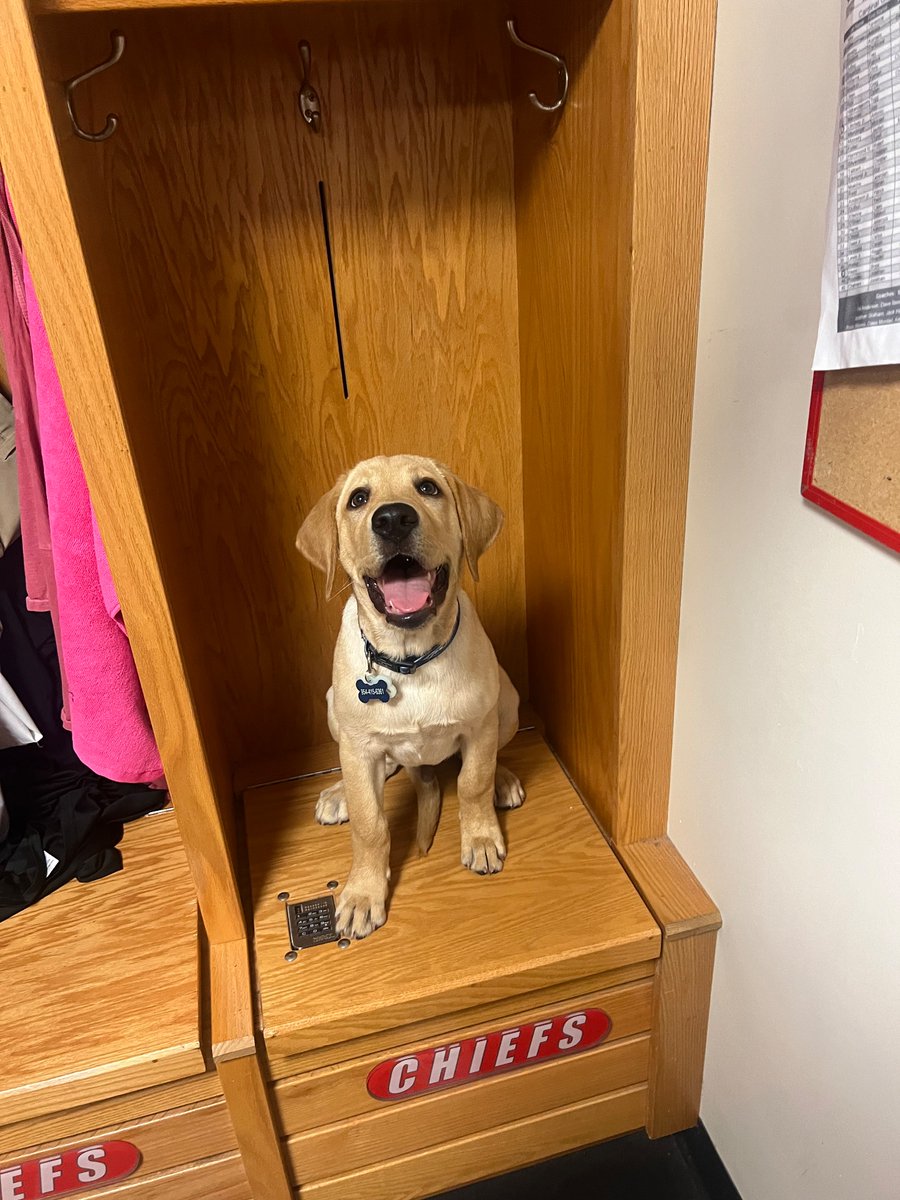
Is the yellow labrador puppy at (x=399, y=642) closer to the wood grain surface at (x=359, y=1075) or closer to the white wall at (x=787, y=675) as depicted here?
the wood grain surface at (x=359, y=1075)

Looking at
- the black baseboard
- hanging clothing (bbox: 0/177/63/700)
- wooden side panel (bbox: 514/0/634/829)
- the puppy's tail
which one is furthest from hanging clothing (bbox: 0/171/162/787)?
the black baseboard

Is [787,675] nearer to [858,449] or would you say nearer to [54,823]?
[858,449]

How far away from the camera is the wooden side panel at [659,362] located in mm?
952

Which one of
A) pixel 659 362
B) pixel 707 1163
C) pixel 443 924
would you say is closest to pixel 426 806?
pixel 443 924

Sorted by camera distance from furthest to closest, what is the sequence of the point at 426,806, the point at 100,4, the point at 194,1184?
the point at 426,806 → the point at 194,1184 → the point at 100,4

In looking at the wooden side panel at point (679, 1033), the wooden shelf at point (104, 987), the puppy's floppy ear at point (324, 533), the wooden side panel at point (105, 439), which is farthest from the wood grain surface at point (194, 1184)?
the puppy's floppy ear at point (324, 533)

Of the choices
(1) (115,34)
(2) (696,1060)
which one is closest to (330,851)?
(2) (696,1060)

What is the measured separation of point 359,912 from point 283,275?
1110 mm

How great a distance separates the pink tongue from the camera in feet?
3.94

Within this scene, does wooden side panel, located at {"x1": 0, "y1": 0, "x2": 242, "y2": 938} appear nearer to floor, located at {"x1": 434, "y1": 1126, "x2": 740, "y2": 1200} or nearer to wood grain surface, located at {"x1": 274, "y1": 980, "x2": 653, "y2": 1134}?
wood grain surface, located at {"x1": 274, "y1": 980, "x2": 653, "y2": 1134}

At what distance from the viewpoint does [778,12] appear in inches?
32.3

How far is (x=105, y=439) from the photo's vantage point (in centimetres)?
97

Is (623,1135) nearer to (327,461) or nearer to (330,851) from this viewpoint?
(330,851)

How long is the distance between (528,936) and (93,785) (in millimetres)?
885
